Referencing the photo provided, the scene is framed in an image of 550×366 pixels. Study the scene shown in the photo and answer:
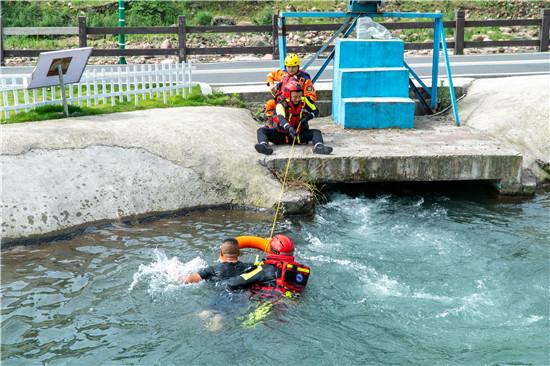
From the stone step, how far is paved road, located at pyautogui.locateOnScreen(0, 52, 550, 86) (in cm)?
454

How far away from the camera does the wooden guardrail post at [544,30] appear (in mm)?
22516

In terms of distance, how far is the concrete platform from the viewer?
1081 cm

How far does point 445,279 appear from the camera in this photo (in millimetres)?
7871

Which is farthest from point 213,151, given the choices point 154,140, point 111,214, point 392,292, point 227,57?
point 227,57

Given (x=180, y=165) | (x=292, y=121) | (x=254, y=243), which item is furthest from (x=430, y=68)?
(x=254, y=243)

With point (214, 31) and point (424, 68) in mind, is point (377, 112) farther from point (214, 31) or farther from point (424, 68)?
point (214, 31)

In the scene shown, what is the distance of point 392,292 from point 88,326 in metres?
3.24

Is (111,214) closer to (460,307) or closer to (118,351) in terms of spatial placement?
(118,351)

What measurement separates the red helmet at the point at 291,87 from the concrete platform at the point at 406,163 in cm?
91

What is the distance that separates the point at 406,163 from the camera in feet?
35.8

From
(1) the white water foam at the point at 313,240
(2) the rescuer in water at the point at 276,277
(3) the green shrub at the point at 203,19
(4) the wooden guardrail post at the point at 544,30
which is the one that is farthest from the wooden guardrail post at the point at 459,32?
(2) the rescuer in water at the point at 276,277

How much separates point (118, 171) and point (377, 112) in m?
5.26

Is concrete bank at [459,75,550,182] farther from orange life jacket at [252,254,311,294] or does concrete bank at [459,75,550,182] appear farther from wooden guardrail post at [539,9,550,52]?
wooden guardrail post at [539,9,550,52]

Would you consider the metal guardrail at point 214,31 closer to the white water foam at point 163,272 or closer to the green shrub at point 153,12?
the green shrub at point 153,12
